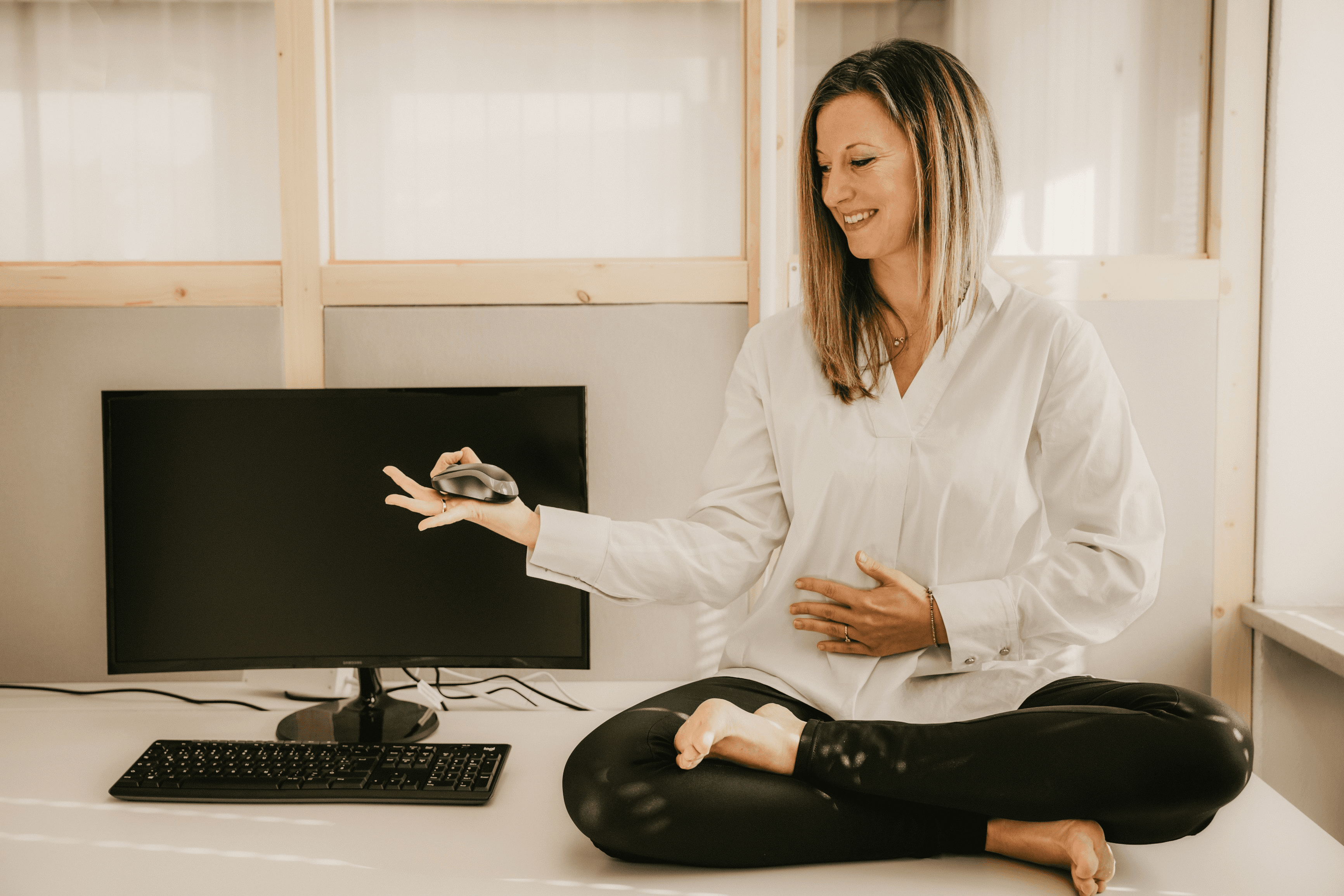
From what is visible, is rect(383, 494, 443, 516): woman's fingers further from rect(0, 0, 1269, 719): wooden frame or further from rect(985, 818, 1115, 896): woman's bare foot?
rect(985, 818, 1115, 896): woman's bare foot

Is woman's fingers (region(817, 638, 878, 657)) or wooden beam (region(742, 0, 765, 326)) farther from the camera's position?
wooden beam (region(742, 0, 765, 326))

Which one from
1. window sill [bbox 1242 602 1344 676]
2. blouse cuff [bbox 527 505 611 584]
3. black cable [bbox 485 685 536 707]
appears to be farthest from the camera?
black cable [bbox 485 685 536 707]

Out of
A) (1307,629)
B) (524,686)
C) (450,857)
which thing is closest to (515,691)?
(524,686)

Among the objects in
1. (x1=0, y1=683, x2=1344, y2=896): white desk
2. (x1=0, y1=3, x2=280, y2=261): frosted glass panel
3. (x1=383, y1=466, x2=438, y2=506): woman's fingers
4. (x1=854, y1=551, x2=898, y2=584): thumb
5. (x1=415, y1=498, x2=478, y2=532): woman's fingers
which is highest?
(x1=0, y1=3, x2=280, y2=261): frosted glass panel

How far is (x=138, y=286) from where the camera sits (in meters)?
1.52

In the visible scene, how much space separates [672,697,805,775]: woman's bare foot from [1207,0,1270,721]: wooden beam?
1.03 metres

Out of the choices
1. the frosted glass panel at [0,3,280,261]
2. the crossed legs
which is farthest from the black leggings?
the frosted glass panel at [0,3,280,261]

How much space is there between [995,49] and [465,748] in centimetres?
146

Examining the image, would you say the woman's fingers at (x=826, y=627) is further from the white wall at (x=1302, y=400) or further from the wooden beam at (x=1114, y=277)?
the white wall at (x=1302, y=400)

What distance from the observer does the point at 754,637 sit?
122cm

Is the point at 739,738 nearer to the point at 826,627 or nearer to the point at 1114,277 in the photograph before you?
the point at 826,627

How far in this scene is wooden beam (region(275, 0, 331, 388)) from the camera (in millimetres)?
1483

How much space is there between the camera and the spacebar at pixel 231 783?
3.56ft

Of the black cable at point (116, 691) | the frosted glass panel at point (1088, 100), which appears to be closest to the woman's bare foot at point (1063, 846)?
the frosted glass panel at point (1088, 100)
